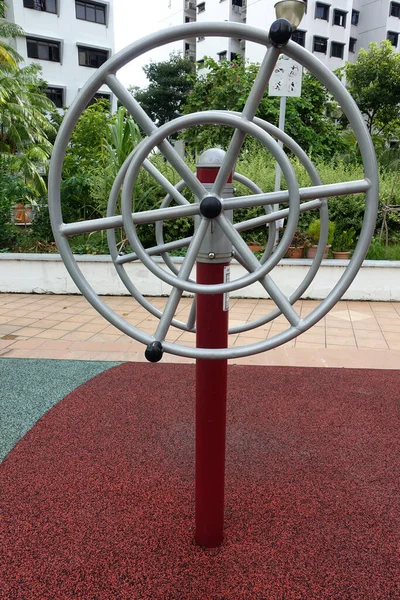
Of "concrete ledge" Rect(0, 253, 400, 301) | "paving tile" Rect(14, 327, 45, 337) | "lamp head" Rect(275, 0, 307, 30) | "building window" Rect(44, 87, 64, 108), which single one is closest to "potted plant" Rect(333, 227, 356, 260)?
"concrete ledge" Rect(0, 253, 400, 301)

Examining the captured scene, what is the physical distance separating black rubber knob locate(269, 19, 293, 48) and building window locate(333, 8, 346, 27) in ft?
113

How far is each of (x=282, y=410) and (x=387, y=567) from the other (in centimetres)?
125

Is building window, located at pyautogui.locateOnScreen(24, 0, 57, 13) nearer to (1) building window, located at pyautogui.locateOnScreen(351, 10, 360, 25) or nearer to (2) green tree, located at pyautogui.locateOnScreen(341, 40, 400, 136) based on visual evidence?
(2) green tree, located at pyautogui.locateOnScreen(341, 40, 400, 136)

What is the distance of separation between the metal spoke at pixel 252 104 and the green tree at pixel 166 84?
33.6 meters

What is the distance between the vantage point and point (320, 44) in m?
29.9

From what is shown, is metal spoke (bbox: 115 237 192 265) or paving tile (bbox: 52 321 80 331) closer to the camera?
metal spoke (bbox: 115 237 192 265)

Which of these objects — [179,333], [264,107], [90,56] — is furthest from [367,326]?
[90,56]

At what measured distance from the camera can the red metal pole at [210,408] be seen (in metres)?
1.56

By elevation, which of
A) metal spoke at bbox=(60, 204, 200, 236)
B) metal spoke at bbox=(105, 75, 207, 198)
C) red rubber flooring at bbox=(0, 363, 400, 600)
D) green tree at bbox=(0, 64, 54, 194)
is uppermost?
green tree at bbox=(0, 64, 54, 194)

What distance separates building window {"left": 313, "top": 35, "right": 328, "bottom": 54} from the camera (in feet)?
97.2

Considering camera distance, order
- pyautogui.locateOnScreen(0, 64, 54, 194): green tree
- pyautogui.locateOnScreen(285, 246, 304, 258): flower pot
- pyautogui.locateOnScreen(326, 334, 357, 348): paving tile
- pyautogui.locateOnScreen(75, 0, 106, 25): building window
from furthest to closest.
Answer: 1. pyautogui.locateOnScreen(75, 0, 106, 25): building window
2. pyautogui.locateOnScreen(0, 64, 54, 194): green tree
3. pyautogui.locateOnScreen(285, 246, 304, 258): flower pot
4. pyautogui.locateOnScreen(326, 334, 357, 348): paving tile

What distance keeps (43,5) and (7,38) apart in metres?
3.17

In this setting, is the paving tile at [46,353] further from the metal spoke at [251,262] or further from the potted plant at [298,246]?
the potted plant at [298,246]

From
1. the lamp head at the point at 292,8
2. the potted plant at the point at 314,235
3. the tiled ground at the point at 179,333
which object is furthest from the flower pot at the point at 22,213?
the lamp head at the point at 292,8
